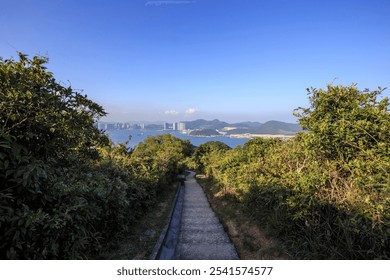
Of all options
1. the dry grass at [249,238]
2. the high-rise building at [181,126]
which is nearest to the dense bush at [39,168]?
the dry grass at [249,238]

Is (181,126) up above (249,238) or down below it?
above

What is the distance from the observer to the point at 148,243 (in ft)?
16.5

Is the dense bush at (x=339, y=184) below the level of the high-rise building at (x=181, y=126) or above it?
below

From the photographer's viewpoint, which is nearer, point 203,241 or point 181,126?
point 203,241

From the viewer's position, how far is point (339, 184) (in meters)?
4.46

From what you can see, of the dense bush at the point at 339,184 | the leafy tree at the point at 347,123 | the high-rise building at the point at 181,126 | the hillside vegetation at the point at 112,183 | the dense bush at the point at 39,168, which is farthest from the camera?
the high-rise building at the point at 181,126

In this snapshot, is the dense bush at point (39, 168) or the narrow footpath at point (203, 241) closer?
the dense bush at point (39, 168)

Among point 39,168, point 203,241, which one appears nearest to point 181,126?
point 203,241

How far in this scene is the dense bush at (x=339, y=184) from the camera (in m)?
3.49

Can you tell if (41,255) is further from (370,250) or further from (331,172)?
(331,172)

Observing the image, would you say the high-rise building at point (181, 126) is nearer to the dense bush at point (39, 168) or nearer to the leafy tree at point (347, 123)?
the leafy tree at point (347, 123)

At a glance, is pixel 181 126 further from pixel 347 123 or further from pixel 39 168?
pixel 39 168

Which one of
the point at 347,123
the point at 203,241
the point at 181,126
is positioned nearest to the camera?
the point at 347,123

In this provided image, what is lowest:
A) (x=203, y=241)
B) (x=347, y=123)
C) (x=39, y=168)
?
(x=203, y=241)
